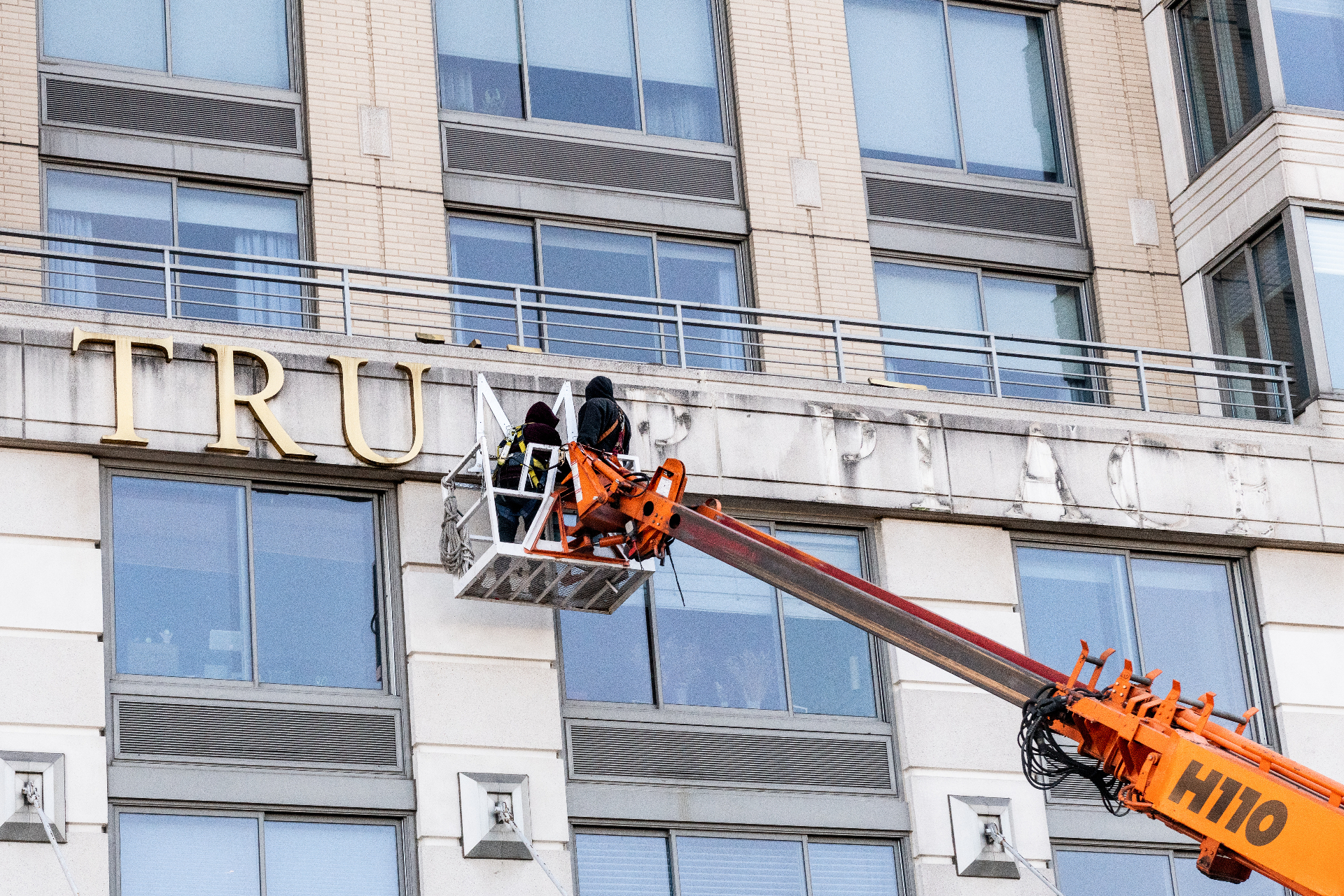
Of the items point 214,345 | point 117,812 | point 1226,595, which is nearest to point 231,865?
point 117,812

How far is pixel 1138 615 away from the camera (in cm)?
2559

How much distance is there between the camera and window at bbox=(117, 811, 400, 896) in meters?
20.8

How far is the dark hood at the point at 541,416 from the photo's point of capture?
2158 cm

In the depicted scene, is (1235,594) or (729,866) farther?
(1235,594)

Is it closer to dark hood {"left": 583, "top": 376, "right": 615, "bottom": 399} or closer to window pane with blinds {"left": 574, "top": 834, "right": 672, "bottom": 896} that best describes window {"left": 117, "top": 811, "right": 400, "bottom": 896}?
window pane with blinds {"left": 574, "top": 834, "right": 672, "bottom": 896}

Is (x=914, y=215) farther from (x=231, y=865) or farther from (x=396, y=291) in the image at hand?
(x=231, y=865)

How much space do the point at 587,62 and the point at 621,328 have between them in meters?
3.29

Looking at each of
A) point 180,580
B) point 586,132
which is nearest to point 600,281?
point 586,132

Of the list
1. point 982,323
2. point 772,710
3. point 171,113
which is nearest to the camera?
point 772,710

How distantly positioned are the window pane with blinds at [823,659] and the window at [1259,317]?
5.91 metres

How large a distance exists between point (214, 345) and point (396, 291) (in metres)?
2.78

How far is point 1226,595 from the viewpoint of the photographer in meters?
26.2

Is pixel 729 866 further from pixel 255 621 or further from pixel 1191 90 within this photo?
pixel 1191 90

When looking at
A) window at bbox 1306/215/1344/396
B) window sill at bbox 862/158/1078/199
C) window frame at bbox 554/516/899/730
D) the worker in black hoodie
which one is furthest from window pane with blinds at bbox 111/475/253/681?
window at bbox 1306/215/1344/396
